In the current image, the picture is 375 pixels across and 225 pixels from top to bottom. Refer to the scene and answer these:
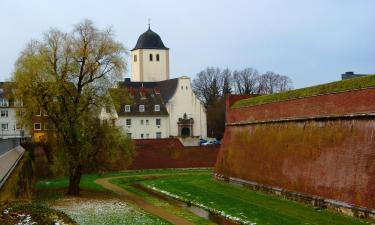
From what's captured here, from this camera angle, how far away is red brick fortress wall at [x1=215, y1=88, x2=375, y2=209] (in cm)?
2075

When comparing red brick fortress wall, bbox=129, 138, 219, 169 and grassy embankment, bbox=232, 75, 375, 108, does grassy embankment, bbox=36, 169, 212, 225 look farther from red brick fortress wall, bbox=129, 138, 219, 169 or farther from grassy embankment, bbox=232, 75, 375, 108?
grassy embankment, bbox=232, 75, 375, 108

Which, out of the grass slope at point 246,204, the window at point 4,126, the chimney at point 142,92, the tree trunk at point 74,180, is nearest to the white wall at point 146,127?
the chimney at point 142,92

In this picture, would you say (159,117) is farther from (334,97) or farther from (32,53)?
(334,97)

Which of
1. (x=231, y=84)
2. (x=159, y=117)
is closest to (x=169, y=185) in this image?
(x=159, y=117)

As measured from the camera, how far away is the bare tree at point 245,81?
8681cm

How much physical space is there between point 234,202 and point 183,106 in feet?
132

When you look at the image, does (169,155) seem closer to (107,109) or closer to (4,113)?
(107,109)

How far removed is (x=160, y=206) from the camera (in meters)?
25.9

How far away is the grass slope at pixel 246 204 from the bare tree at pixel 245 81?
51701 mm

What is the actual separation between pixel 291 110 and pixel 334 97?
4.62m

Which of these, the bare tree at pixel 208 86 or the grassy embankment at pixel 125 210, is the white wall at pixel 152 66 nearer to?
the bare tree at pixel 208 86

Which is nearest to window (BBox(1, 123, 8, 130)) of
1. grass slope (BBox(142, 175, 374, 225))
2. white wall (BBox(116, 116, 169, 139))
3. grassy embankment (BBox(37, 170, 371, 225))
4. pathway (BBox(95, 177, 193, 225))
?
white wall (BBox(116, 116, 169, 139))

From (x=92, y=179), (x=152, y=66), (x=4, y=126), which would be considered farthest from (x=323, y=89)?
(x=152, y=66)

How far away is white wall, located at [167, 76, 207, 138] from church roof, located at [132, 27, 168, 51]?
13749 mm
